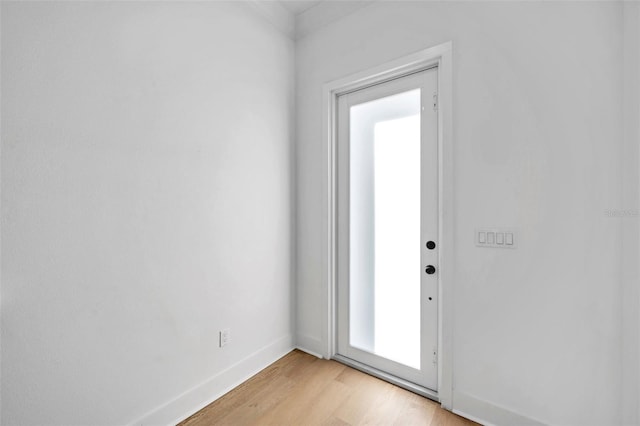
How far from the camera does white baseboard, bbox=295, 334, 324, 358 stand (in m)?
2.41

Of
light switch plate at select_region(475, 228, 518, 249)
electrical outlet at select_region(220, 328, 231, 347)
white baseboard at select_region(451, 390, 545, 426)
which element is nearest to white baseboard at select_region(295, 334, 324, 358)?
electrical outlet at select_region(220, 328, 231, 347)

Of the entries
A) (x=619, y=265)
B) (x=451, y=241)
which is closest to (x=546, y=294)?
(x=619, y=265)

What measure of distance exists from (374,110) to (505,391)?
6.44 ft

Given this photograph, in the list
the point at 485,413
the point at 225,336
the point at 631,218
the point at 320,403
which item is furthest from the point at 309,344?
the point at 631,218

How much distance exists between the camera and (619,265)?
52.1 inches

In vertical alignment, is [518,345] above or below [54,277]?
below

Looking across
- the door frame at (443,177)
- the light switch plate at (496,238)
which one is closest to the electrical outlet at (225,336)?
the door frame at (443,177)

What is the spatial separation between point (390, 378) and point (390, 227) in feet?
3.51

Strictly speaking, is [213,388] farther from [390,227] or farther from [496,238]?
[496,238]

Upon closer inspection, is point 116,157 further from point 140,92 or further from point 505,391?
point 505,391

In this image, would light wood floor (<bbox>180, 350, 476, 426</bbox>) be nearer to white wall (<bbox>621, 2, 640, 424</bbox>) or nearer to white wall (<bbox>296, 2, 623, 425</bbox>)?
white wall (<bbox>296, 2, 623, 425</bbox>)

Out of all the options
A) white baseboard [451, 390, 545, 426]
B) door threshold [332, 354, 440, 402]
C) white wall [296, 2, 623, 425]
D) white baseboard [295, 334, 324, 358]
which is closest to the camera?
white wall [296, 2, 623, 425]

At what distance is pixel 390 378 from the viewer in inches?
80.2

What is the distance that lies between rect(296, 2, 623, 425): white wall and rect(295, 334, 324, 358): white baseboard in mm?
1073
